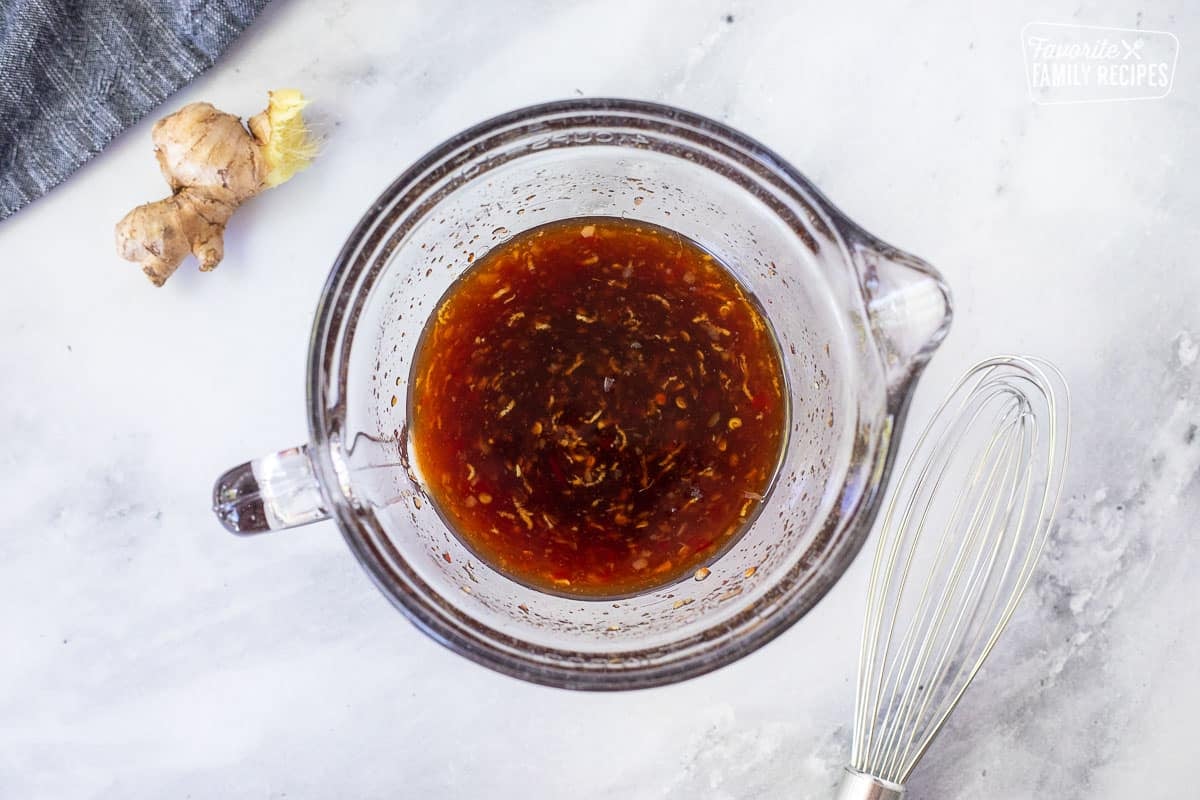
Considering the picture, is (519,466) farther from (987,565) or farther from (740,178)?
(987,565)

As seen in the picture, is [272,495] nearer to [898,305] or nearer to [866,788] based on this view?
[898,305]

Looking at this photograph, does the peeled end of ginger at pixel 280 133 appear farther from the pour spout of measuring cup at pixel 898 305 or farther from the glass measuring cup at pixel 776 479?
the pour spout of measuring cup at pixel 898 305

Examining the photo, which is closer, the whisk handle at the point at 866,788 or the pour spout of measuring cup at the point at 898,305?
the pour spout of measuring cup at the point at 898,305

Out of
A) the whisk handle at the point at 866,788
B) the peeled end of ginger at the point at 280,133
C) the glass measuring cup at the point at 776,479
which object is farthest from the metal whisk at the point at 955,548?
the peeled end of ginger at the point at 280,133

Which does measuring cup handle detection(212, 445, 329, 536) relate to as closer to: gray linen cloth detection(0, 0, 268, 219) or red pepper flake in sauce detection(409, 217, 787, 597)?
red pepper flake in sauce detection(409, 217, 787, 597)

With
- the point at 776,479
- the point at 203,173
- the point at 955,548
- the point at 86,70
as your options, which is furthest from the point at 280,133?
the point at 955,548

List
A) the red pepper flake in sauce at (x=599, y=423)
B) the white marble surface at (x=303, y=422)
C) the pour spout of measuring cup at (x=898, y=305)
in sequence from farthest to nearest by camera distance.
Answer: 1. the white marble surface at (x=303, y=422)
2. the red pepper flake in sauce at (x=599, y=423)
3. the pour spout of measuring cup at (x=898, y=305)
